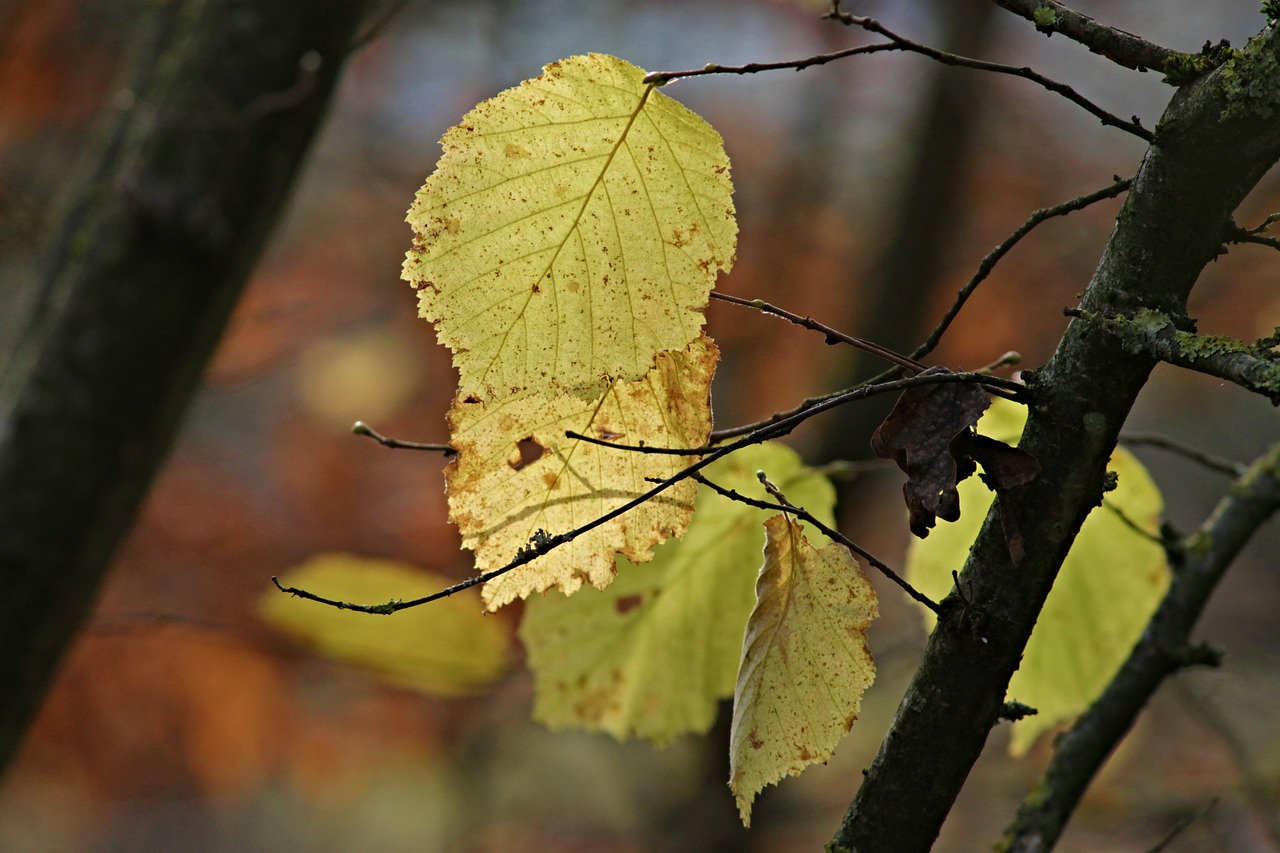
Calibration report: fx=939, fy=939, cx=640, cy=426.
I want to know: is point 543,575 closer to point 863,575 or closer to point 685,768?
point 863,575

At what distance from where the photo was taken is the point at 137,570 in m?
2.48

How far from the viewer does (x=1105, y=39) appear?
14.9 inches

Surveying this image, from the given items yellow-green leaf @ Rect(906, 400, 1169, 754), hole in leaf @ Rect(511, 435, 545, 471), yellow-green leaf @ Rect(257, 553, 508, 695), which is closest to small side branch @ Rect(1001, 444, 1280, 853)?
yellow-green leaf @ Rect(906, 400, 1169, 754)

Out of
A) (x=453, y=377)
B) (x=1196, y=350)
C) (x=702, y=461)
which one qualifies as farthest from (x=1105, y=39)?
(x=453, y=377)

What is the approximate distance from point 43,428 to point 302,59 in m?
0.47

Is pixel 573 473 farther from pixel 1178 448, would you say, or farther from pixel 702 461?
pixel 1178 448

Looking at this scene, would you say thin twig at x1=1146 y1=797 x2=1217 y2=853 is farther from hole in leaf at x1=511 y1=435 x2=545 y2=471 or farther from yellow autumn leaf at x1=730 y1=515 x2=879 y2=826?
hole in leaf at x1=511 y1=435 x2=545 y2=471

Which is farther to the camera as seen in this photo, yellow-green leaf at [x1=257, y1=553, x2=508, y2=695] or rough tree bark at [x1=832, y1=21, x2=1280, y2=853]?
yellow-green leaf at [x1=257, y1=553, x2=508, y2=695]

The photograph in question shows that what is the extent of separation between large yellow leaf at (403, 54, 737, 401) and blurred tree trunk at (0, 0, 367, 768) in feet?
2.10

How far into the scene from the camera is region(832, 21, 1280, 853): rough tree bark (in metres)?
0.37

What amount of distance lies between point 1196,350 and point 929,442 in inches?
4.3

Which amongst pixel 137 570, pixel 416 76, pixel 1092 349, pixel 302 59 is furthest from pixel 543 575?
pixel 416 76

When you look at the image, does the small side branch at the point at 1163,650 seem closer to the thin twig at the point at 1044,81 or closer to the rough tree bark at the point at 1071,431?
the rough tree bark at the point at 1071,431

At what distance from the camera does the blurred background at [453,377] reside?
2418 mm
